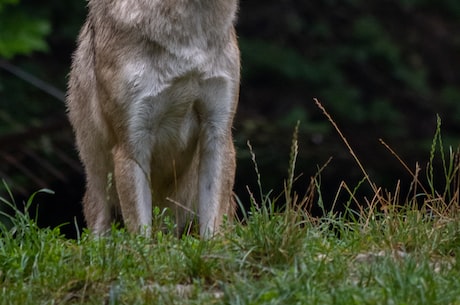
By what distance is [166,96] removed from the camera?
7781 mm

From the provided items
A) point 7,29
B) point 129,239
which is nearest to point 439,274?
point 129,239

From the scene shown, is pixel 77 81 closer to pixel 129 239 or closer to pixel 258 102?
pixel 129 239

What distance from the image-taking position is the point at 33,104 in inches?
618

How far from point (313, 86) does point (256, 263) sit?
11.4 m

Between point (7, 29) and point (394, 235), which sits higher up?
point (394, 235)

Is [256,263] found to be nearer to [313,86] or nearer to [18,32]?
[18,32]

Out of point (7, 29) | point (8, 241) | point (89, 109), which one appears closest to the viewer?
point (8, 241)

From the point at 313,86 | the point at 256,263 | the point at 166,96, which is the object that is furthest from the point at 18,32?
the point at 256,263

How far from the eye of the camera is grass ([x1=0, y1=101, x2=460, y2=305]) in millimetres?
5953

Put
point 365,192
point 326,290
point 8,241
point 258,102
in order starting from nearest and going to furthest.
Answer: point 326,290 < point 8,241 < point 365,192 < point 258,102

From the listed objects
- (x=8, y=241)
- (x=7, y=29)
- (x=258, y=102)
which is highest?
(x=8, y=241)

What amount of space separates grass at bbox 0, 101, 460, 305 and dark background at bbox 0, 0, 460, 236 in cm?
610

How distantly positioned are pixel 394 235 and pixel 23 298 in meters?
1.96

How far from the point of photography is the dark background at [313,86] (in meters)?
13.8
